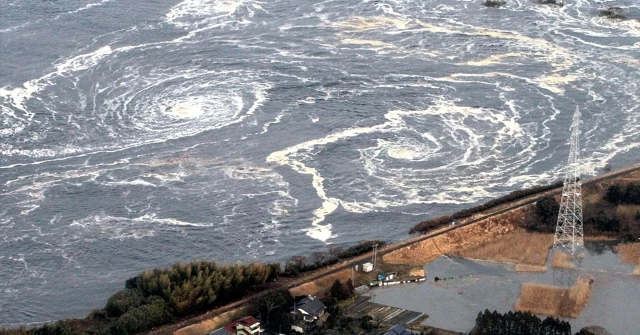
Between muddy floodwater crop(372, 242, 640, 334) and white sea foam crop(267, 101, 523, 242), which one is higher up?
white sea foam crop(267, 101, 523, 242)

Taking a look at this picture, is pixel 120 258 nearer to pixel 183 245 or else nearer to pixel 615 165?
pixel 183 245

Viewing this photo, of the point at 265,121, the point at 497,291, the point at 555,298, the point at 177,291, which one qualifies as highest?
the point at 265,121

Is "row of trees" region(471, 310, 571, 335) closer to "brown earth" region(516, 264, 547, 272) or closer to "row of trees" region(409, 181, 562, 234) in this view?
"brown earth" region(516, 264, 547, 272)

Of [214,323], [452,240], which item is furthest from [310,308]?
[452,240]

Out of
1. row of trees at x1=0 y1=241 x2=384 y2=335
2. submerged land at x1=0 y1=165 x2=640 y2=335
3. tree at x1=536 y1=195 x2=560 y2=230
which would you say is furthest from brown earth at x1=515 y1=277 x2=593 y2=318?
row of trees at x1=0 y1=241 x2=384 y2=335

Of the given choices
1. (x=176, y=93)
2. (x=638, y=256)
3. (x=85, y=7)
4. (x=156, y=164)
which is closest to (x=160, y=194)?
(x=156, y=164)

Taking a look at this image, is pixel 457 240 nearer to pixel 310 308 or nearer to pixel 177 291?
pixel 310 308
